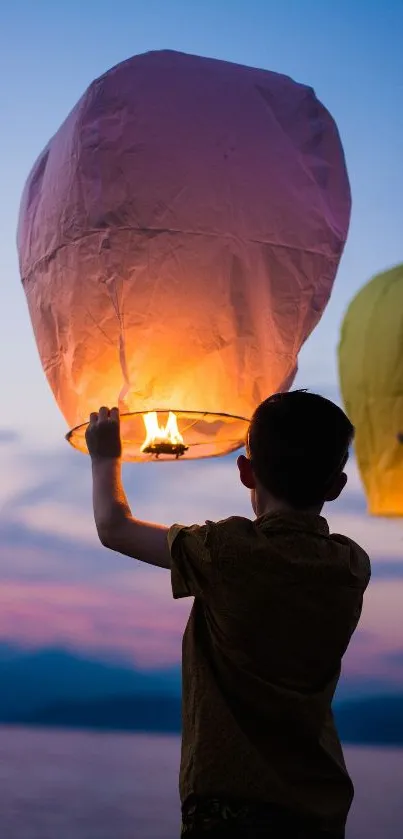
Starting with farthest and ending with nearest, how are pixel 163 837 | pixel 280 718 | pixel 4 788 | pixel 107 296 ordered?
1. pixel 4 788
2. pixel 163 837
3. pixel 107 296
4. pixel 280 718

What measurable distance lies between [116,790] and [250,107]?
354 inches

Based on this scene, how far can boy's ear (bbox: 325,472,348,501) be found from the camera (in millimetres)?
1283

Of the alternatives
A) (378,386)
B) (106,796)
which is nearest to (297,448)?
(378,386)

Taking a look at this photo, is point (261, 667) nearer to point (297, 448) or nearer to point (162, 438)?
point (297, 448)

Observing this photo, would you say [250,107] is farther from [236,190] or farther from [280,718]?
[280,718]

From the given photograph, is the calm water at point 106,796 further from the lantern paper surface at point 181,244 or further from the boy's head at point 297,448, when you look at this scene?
the boy's head at point 297,448

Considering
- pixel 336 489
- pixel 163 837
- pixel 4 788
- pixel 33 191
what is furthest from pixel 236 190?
pixel 4 788

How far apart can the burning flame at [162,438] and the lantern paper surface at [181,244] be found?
3 cm

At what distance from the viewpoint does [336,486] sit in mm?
1292

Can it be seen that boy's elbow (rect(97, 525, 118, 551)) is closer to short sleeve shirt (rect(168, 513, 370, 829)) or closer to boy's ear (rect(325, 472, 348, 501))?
short sleeve shirt (rect(168, 513, 370, 829))

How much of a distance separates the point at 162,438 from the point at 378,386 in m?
1.04

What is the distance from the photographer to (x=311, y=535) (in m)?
1.25

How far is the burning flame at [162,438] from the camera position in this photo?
182 cm

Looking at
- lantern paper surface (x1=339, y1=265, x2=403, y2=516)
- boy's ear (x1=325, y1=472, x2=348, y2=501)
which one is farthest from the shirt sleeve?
lantern paper surface (x1=339, y1=265, x2=403, y2=516)
